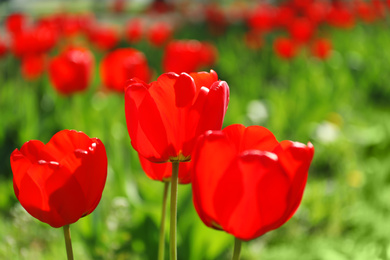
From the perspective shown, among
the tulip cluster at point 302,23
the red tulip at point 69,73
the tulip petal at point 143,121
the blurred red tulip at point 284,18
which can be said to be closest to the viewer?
the tulip petal at point 143,121

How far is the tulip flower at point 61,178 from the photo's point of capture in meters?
0.65

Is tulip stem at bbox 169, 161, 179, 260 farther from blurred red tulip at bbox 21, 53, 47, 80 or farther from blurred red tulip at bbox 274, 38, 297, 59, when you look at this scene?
blurred red tulip at bbox 274, 38, 297, 59

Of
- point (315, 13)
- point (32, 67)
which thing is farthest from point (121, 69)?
point (315, 13)

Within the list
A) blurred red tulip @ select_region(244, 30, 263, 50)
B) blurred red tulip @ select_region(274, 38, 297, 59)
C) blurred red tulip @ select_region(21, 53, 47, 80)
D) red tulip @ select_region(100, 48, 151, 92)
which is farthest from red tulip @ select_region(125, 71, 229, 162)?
blurred red tulip @ select_region(244, 30, 263, 50)

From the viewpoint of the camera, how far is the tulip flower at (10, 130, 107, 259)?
2.13 ft

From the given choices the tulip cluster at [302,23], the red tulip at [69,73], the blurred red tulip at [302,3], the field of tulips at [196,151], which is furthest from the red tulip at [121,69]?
the blurred red tulip at [302,3]

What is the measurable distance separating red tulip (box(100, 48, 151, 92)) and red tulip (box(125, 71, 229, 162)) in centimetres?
154

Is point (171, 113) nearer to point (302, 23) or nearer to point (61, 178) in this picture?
point (61, 178)

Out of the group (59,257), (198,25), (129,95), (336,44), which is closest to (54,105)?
(59,257)

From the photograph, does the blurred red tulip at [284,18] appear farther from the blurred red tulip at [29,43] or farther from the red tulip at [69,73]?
the red tulip at [69,73]

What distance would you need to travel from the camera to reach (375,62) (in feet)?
13.5

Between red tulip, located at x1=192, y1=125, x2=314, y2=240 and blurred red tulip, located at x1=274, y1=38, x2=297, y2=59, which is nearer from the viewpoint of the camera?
red tulip, located at x1=192, y1=125, x2=314, y2=240

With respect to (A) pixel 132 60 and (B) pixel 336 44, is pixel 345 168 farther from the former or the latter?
(B) pixel 336 44

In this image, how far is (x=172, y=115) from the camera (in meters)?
0.69
